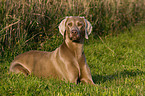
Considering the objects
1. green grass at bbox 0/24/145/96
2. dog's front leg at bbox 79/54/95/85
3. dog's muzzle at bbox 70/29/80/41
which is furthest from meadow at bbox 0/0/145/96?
dog's muzzle at bbox 70/29/80/41

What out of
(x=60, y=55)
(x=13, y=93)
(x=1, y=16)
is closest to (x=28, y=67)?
(x=60, y=55)

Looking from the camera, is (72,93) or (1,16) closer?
(72,93)

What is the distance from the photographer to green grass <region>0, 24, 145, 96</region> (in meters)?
3.62

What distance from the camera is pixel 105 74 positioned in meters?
5.69

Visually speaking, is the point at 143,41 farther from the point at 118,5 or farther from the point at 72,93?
the point at 72,93

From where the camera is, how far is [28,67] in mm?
4945

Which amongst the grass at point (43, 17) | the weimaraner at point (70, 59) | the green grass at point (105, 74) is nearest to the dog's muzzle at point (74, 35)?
the weimaraner at point (70, 59)

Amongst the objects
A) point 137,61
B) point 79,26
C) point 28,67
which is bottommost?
point 137,61

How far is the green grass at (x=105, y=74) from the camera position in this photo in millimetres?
3619

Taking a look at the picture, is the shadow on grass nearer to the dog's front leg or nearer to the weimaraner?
the dog's front leg

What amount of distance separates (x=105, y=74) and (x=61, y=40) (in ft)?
7.45

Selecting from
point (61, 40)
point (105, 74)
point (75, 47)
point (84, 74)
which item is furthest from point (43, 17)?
point (84, 74)

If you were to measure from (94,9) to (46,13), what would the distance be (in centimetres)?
232

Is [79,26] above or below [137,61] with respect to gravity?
above
